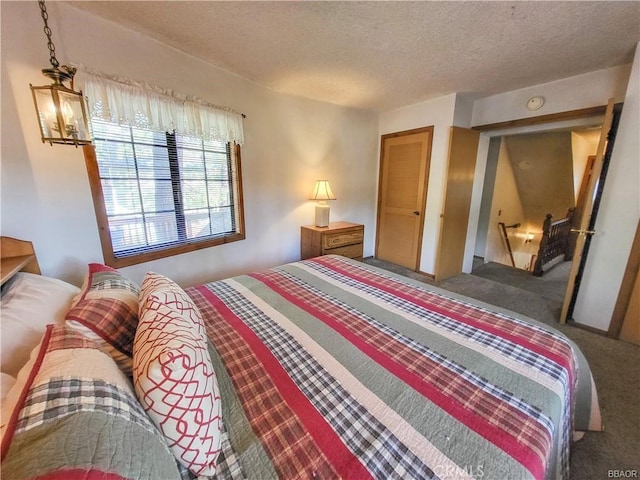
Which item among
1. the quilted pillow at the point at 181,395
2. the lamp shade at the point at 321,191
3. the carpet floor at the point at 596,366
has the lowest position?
the carpet floor at the point at 596,366

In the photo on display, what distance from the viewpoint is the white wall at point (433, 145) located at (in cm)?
305

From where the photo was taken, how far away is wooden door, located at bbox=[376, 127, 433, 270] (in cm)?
337

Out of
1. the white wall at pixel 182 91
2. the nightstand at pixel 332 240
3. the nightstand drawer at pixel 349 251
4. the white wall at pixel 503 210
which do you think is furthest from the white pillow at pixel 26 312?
the white wall at pixel 503 210

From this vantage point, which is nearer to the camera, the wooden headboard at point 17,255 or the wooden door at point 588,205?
the wooden headboard at point 17,255

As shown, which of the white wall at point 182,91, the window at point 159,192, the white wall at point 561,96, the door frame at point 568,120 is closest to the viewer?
the white wall at point 182,91

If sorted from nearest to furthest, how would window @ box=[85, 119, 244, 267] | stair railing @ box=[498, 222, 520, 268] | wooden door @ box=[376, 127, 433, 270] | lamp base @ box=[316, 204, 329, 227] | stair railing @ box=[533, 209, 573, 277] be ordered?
window @ box=[85, 119, 244, 267]
lamp base @ box=[316, 204, 329, 227]
wooden door @ box=[376, 127, 433, 270]
stair railing @ box=[533, 209, 573, 277]
stair railing @ box=[498, 222, 520, 268]

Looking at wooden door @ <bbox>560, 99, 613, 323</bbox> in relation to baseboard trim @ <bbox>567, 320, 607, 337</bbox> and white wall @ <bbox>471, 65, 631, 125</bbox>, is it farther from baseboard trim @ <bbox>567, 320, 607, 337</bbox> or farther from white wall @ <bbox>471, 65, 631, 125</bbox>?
white wall @ <bbox>471, 65, 631, 125</bbox>

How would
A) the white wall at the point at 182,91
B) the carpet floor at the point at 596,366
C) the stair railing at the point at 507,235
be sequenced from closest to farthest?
the carpet floor at the point at 596,366, the white wall at the point at 182,91, the stair railing at the point at 507,235

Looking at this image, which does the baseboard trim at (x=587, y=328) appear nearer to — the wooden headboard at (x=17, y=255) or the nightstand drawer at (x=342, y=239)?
the nightstand drawer at (x=342, y=239)

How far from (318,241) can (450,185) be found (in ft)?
5.92

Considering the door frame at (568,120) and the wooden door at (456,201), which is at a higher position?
the door frame at (568,120)

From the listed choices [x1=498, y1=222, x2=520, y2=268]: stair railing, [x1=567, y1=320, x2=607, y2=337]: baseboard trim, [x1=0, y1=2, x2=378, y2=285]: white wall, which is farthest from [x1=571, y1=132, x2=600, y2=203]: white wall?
[x1=0, y1=2, x2=378, y2=285]: white wall

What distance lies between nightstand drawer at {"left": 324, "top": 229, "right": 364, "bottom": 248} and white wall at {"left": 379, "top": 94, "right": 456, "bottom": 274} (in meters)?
0.95

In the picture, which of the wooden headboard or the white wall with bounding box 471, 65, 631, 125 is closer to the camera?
the wooden headboard
